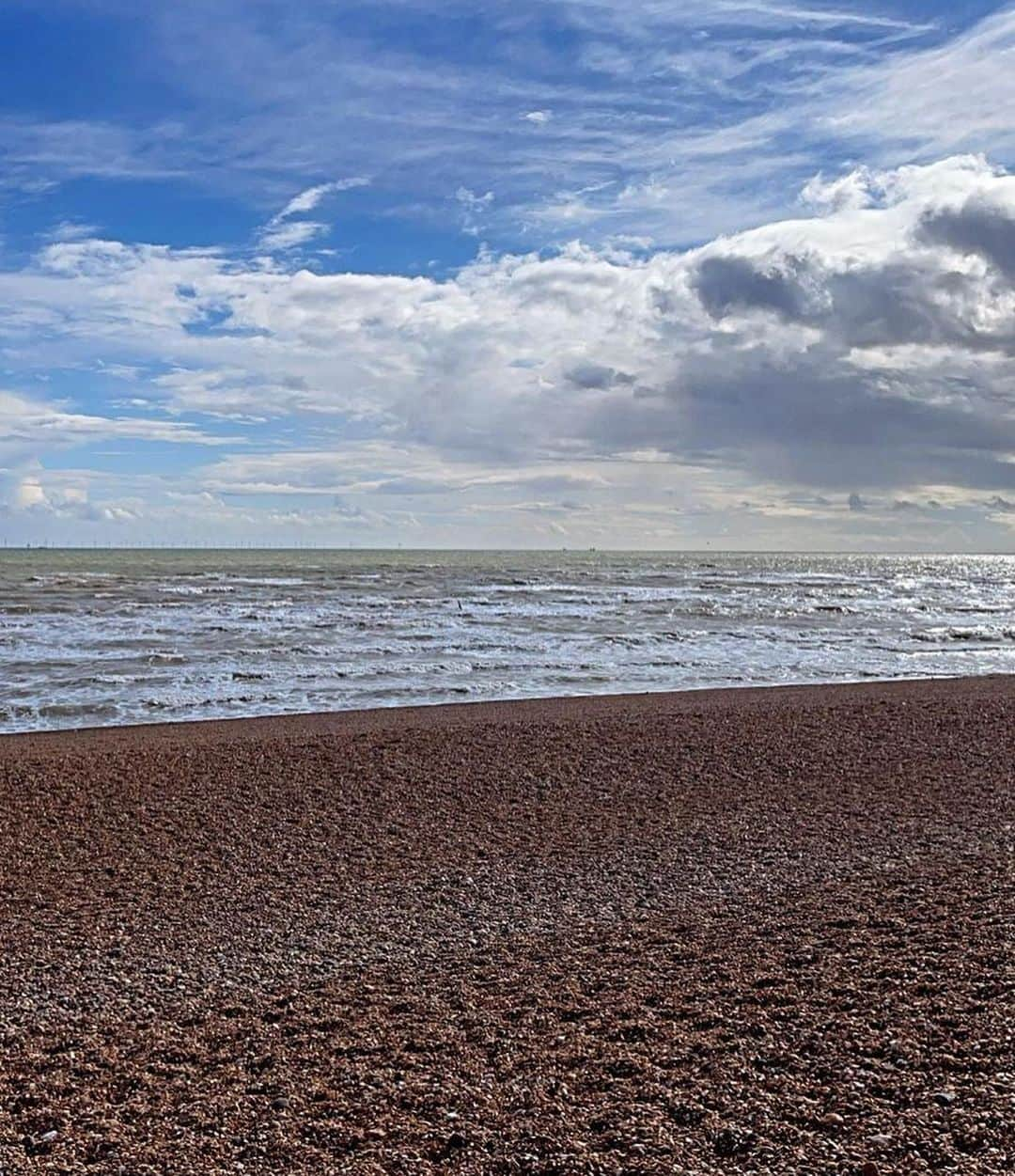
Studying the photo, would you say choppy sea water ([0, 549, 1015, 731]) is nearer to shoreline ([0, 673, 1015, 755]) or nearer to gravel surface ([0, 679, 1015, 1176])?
shoreline ([0, 673, 1015, 755])

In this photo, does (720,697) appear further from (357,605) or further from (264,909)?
(357,605)

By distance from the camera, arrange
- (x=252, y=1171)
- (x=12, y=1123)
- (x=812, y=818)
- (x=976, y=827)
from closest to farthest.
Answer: (x=252, y=1171)
(x=12, y=1123)
(x=976, y=827)
(x=812, y=818)

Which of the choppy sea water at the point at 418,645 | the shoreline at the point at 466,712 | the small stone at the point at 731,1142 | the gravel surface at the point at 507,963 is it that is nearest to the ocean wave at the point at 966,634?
the choppy sea water at the point at 418,645

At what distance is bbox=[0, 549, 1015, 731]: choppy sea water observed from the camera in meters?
14.7

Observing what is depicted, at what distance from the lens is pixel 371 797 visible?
841 centimetres

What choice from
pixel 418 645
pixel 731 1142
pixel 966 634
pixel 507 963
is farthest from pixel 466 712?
pixel 966 634

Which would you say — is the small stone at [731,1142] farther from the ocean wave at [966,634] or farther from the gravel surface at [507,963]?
the ocean wave at [966,634]

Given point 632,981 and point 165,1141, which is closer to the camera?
point 165,1141

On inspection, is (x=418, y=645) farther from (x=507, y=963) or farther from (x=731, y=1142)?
(x=731, y=1142)

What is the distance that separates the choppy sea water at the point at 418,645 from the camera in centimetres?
1466

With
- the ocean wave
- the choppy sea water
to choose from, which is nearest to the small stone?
the choppy sea water

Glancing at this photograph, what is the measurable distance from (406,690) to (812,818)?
8.19 metres

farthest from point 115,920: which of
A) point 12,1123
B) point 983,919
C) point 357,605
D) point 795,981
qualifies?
point 357,605

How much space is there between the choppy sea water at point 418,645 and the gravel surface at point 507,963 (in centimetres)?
501
